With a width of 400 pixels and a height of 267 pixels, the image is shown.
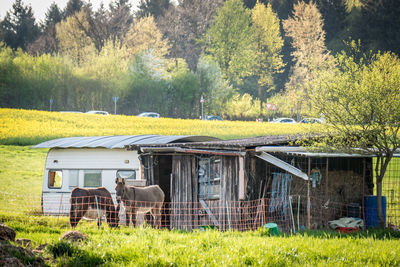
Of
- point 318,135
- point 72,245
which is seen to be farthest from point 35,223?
point 318,135

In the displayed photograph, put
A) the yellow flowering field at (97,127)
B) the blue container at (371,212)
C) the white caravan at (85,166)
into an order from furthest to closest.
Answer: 1. the yellow flowering field at (97,127)
2. the white caravan at (85,166)
3. the blue container at (371,212)

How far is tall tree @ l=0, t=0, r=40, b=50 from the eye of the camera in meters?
49.4

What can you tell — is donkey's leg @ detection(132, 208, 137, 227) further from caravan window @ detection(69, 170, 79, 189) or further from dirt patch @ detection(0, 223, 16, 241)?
dirt patch @ detection(0, 223, 16, 241)

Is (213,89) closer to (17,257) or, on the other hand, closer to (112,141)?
(112,141)

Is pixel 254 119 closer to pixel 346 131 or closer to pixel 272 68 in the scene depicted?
pixel 272 68

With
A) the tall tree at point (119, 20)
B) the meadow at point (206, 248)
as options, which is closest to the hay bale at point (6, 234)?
the meadow at point (206, 248)

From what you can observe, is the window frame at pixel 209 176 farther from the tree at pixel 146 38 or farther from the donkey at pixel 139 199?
the tree at pixel 146 38

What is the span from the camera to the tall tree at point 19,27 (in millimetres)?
49438

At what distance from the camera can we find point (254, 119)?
171 ft

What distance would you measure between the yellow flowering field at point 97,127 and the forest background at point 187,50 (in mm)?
5347

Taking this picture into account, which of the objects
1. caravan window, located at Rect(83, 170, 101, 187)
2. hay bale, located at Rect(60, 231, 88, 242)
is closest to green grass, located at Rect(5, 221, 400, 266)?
hay bale, located at Rect(60, 231, 88, 242)

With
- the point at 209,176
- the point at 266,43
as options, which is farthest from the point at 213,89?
the point at 209,176

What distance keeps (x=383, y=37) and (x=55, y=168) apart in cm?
3864

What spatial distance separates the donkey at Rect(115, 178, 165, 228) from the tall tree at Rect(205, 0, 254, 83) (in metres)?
41.4
